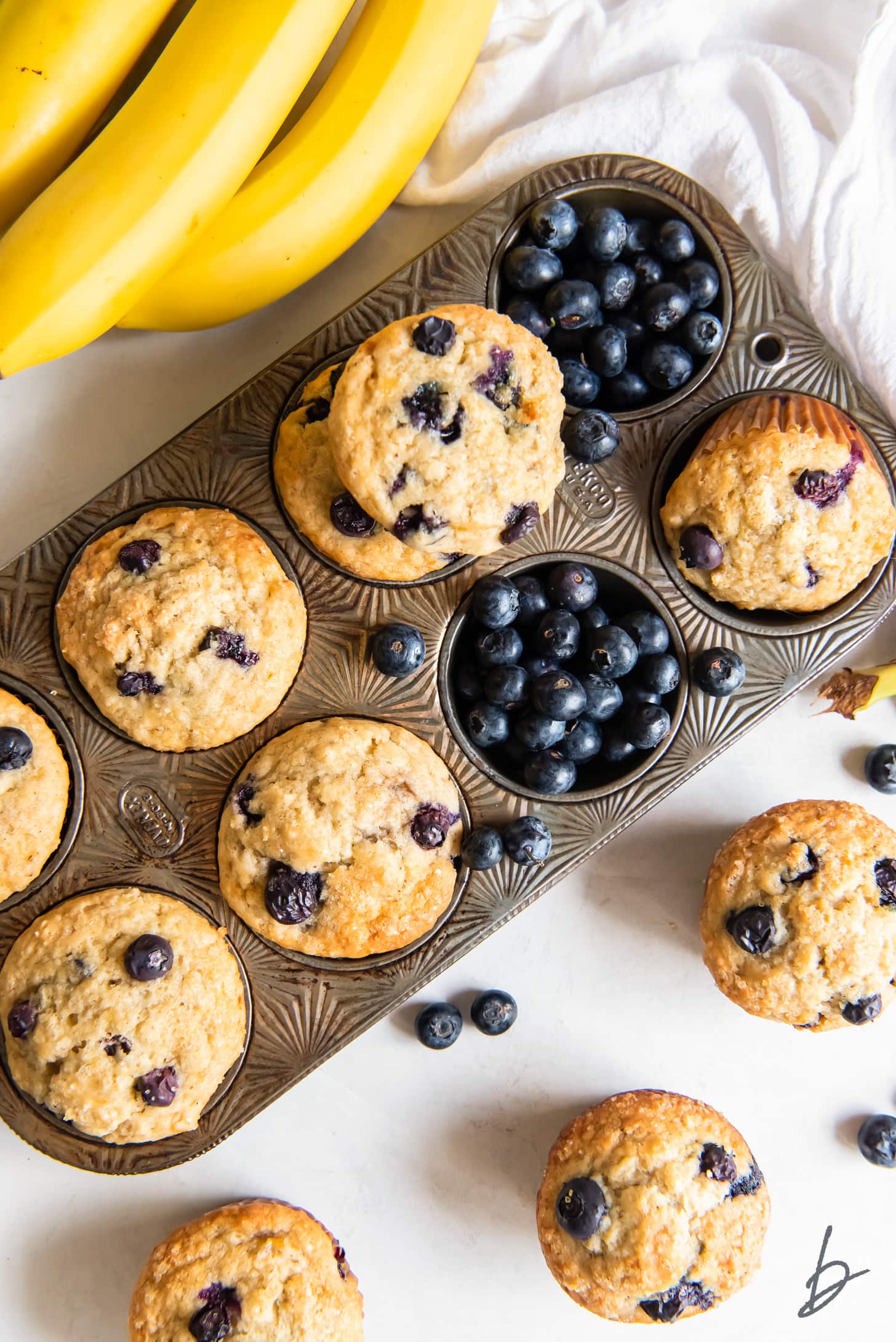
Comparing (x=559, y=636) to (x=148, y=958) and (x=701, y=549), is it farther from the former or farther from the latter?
(x=148, y=958)

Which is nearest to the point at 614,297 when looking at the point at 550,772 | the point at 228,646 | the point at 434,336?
the point at 434,336

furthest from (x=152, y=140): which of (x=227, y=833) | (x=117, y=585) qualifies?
(x=227, y=833)

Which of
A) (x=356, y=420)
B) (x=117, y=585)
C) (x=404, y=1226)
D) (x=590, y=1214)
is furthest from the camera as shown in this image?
(x=404, y=1226)

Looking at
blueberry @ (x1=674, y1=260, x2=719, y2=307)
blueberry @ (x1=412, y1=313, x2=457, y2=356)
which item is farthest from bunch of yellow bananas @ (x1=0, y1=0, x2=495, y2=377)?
blueberry @ (x1=674, y1=260, x2=719, y2=307)

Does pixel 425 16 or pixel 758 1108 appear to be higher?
pixel 425 16

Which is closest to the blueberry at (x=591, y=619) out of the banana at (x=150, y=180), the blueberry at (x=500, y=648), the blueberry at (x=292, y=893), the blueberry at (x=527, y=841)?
the blueberry at (x=500, y=648)

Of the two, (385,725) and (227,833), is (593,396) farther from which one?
(227,833)
